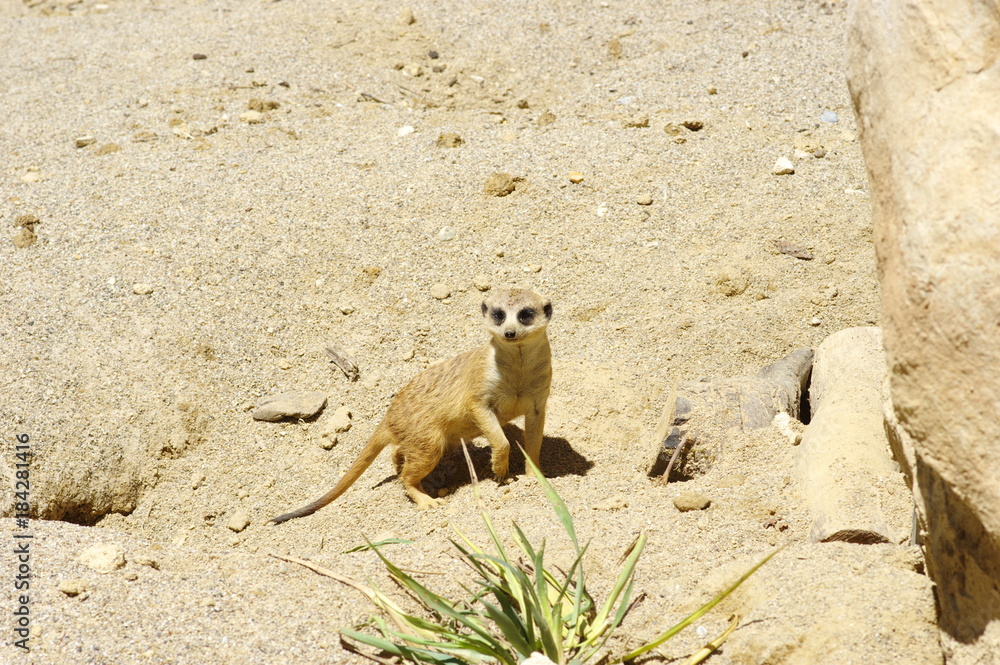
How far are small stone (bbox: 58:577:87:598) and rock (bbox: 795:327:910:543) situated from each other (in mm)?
2008

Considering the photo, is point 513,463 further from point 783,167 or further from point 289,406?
point 783,167

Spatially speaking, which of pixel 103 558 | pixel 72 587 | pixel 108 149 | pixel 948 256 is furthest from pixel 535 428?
pixel 108 149

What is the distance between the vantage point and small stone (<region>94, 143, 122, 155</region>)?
191 inches

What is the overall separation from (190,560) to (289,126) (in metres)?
3.29

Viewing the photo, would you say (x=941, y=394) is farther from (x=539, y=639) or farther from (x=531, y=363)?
(x=531, y=363)

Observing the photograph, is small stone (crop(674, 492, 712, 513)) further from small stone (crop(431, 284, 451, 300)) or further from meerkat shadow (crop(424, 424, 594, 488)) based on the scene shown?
small stone (crop(431, 284, 451, 300))

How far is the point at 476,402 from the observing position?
10.7 ft

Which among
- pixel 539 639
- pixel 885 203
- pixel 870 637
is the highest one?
pixel 885 203

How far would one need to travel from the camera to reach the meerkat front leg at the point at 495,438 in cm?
321

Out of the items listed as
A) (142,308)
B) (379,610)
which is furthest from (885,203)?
(142,308)

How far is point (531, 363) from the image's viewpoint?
3.27 meters

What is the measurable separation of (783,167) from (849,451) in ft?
7.90

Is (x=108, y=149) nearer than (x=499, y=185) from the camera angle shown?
No

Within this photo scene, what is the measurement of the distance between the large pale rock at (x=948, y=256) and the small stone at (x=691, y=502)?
3.02 ft
